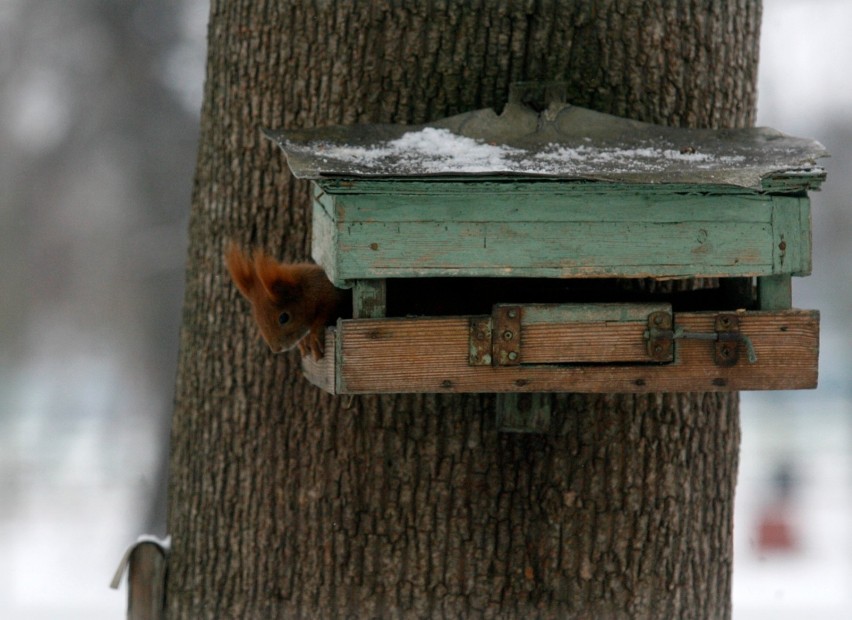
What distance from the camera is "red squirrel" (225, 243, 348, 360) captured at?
2559 mm

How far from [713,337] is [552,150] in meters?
0.53

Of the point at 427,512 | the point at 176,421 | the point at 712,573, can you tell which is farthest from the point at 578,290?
the point at 176,421

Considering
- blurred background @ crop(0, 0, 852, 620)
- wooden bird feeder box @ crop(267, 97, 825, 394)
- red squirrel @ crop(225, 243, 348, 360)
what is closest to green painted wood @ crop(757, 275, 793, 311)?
wooden bird feeder box @ crop(267, 97, 825, 394)

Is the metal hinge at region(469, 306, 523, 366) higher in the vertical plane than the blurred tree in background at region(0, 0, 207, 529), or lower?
lower

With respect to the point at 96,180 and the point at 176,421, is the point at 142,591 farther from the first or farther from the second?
the point at 96,180

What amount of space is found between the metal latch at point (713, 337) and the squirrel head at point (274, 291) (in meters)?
0.86

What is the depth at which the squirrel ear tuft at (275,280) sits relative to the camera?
101 inches

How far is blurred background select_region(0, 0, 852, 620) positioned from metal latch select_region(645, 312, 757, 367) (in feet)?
16.5

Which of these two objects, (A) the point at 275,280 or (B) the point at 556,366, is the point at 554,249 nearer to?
(B) the point at 556,366

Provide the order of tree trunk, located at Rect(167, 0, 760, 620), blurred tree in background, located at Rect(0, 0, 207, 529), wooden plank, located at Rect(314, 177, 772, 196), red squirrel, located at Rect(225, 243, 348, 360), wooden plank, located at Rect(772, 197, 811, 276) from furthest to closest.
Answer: blurred tree in background, located at Rect(0, 0, 207, 529)
tree trunk, located at Rect(167, 0, 760, 620)
red squirrel, located at Rect(225, 243, 348, 360)
wooden plank, located at Rect(772, 197, 811, 276)
wooden plank, located at Rect(314, 177, 772, 196)

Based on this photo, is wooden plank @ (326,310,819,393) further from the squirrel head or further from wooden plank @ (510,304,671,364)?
the squirrel head

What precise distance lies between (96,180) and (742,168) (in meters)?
6.42

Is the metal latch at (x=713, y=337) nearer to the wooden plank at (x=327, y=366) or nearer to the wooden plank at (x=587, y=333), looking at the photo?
the wooden plank at (x=587, y=333)

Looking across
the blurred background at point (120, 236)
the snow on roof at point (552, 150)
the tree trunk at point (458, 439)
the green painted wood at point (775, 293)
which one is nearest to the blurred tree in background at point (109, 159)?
the blurred background at point (120, 236)
